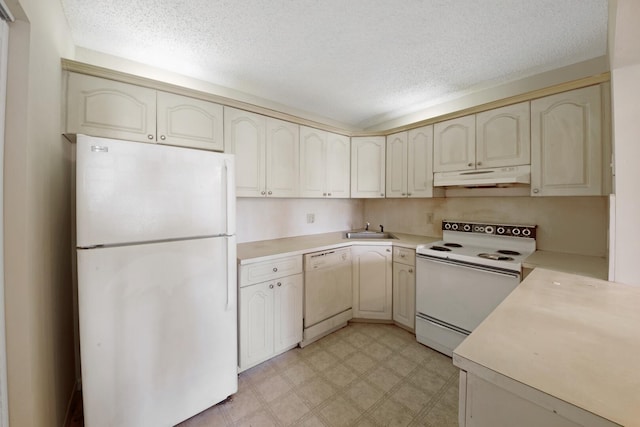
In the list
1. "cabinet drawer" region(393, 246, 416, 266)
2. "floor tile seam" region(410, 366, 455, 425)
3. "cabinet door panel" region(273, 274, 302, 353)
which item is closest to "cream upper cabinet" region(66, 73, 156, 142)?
"cabinet door panel" region(273, 274, 302, 353)

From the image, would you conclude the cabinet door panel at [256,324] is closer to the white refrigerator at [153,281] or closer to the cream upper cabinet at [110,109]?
the white refrigerator at [153,281]

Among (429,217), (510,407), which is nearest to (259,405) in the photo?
(510,407)

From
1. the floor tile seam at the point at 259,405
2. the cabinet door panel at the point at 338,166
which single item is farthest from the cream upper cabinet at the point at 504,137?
the floor tile seam at the point at 259,405

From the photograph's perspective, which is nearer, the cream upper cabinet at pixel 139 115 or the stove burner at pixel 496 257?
the cream upper cabinet at pixel 139 115

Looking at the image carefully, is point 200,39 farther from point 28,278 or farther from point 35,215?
point 28,278

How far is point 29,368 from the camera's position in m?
0.93

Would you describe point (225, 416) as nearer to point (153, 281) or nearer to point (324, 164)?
point (153, 281)

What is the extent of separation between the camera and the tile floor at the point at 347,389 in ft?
4.83

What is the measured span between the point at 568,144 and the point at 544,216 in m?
0.62

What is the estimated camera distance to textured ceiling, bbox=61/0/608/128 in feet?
4.42

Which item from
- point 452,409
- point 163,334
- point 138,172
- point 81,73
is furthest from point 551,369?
point 81,73

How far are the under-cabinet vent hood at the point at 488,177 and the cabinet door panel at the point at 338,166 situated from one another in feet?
3.17

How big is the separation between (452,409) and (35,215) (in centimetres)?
242

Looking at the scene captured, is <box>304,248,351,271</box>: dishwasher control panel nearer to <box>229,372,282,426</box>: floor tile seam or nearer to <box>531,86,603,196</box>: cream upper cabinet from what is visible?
<box>229,372,282,426</box>: floor tile seam
